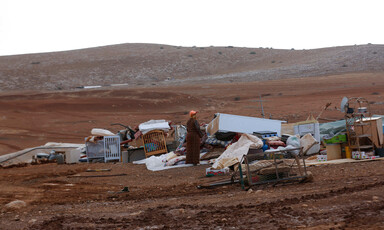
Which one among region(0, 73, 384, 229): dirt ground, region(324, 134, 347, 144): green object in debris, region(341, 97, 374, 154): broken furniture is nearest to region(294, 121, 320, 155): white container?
region(324, 134, 347, 144): green object in debris

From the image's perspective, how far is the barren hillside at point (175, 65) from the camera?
48.3 metres

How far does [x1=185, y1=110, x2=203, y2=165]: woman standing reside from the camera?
1218 cm

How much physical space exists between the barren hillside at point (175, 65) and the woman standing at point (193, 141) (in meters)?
33.2

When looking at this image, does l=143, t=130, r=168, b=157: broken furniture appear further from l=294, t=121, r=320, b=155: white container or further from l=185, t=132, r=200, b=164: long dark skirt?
l=294, t=121, r=320, b=155: white container

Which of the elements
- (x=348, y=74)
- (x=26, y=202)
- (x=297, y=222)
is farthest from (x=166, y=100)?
(x=297, y=222)

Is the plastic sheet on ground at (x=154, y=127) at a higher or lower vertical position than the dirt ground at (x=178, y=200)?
higher

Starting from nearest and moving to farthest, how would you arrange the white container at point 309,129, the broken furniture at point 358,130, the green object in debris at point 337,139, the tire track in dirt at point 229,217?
1. the tire track in dirt at point 229,217
2. the broken furniture at point 358,130
3. the green object in debris at point 337,139
4. the white container at point 309,129

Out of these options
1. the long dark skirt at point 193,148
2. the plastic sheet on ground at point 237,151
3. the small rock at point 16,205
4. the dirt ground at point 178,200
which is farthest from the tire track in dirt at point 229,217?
the long dark skirt at point 193,148

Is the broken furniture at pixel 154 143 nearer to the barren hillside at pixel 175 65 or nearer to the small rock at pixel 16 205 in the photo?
the small rock at pixel 16 205

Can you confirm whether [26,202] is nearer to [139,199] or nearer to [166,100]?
[139,199]

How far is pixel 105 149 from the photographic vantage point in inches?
596

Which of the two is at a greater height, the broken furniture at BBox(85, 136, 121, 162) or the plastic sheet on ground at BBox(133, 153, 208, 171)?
the broken furniture at BBox(85, 136, 121, 162)

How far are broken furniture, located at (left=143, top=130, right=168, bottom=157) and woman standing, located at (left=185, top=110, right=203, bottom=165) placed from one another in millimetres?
2226

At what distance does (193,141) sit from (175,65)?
158 ft
